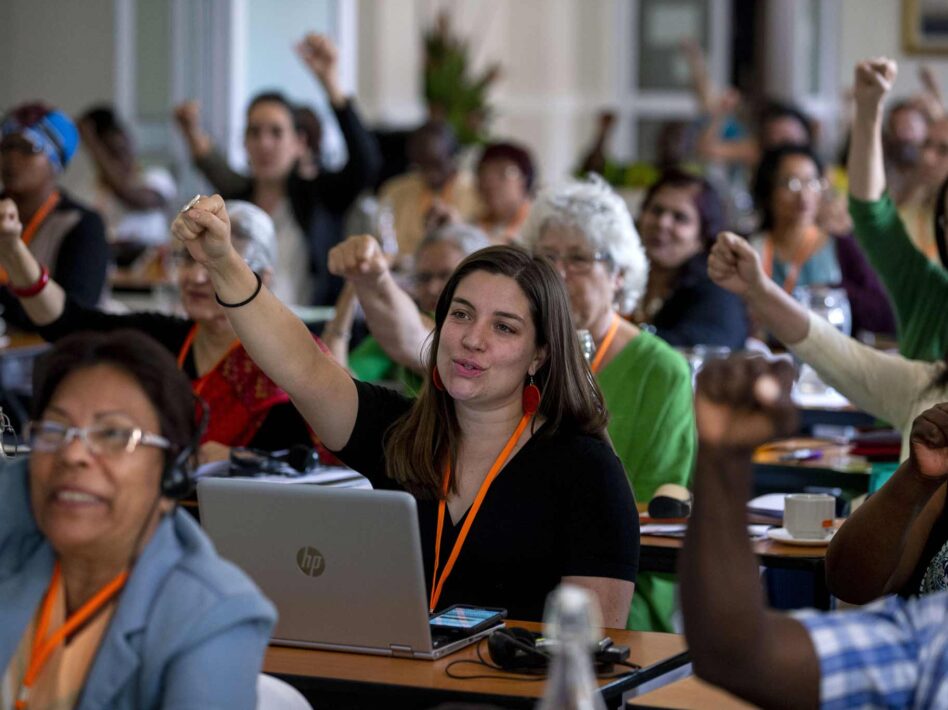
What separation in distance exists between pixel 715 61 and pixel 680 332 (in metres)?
8.30

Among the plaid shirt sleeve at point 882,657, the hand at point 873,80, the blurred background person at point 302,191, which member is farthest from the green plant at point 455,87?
the plaid shirt sleeve at point 882,657

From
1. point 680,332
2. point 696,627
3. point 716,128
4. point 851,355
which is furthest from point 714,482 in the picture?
point 716,128

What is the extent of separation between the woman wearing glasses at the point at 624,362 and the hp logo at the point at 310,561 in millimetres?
1203

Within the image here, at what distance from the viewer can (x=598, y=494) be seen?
267cm

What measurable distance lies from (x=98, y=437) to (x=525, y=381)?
3.73ft

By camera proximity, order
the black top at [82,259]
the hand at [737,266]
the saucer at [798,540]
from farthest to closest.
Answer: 1. the black top at [82,259]
2. the hand at [737,266]
3. the saucer at [798,540]

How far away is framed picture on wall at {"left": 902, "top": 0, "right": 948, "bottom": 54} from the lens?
1252 cm

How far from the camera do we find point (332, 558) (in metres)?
2.29

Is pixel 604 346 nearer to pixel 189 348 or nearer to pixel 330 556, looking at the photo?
pixel 189 348

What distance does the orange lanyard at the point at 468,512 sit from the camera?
8.87ft

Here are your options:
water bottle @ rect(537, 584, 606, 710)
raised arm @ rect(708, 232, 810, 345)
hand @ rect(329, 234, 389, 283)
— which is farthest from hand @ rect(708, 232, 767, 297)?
water bottle @ rect(537, 584, 606, 710)

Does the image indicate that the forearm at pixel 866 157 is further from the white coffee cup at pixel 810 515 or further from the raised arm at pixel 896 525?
the raised arm at pixel 896 525

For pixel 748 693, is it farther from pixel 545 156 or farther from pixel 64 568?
pixel 545 156

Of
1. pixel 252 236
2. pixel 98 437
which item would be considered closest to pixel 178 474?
pixel 98 437
